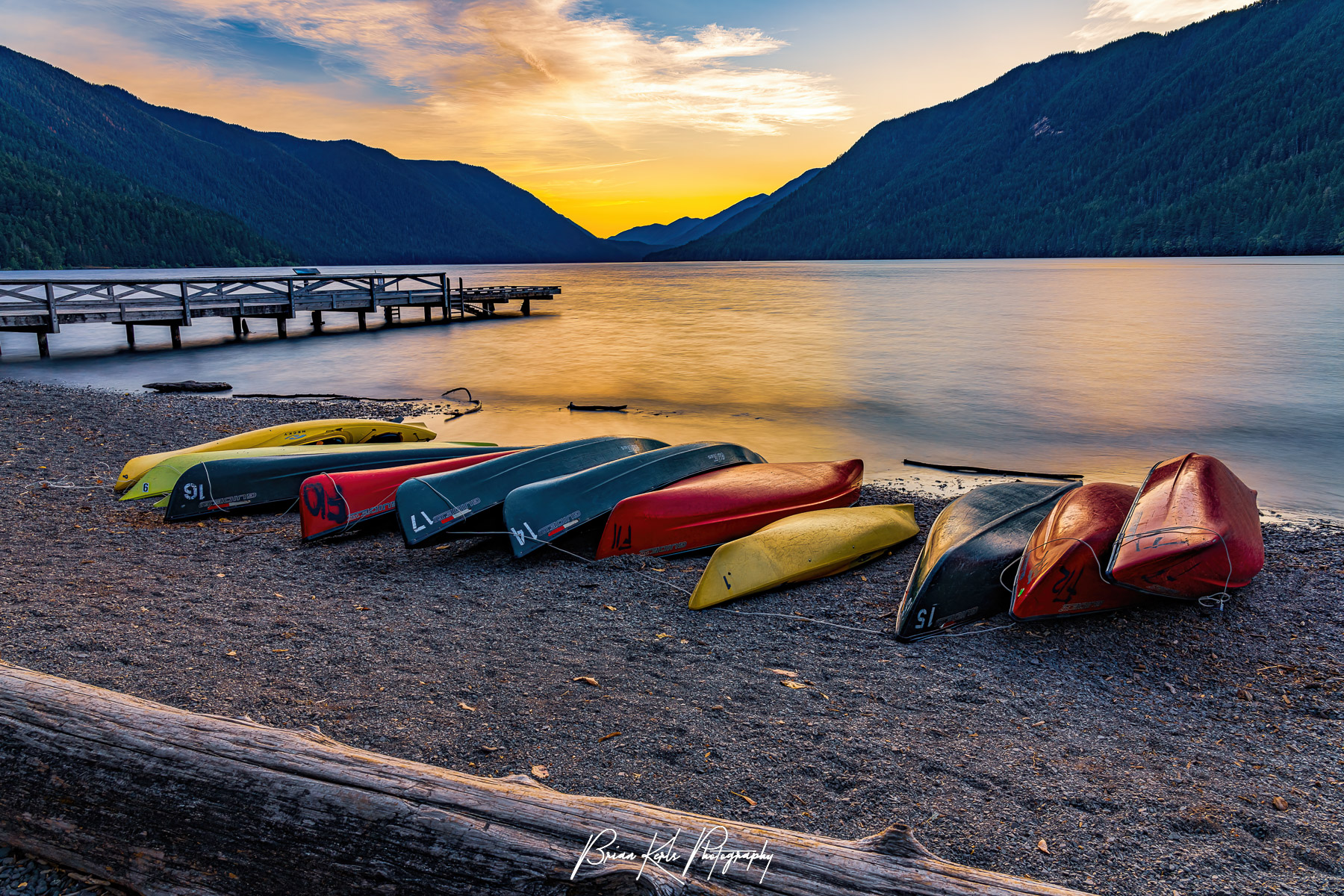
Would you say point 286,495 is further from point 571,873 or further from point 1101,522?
point 1101,522

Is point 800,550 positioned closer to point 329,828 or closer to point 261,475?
point 329,828

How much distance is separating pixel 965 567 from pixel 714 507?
2343 millimetres

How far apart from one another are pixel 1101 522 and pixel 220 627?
6142 millimetres

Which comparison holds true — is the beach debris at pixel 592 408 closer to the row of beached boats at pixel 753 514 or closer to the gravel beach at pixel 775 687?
the row of beached boats at pixel 753 514

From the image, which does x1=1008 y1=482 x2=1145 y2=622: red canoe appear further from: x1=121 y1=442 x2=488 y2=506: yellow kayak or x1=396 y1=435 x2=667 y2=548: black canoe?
x1=121 y1=442 x2=488 y2=506: yellow kayak

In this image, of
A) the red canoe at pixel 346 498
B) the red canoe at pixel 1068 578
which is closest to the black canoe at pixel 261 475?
the red canoe at pixel 346 498

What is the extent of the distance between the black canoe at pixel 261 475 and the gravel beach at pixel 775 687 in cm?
74

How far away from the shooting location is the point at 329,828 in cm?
200

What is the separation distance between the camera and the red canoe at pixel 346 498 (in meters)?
6.74

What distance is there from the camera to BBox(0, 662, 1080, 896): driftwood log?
1.85 metres

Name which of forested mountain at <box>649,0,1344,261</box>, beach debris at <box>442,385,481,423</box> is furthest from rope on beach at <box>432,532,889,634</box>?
forested mountain at <box>649,0,1344,261</box>

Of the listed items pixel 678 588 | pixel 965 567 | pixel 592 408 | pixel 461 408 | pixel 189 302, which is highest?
pixel 189 302
